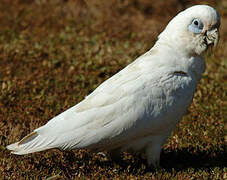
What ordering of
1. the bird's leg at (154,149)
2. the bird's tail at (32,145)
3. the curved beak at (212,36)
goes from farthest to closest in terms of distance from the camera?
the curved beak at (212,36) < the bird's leg at (154,149) < the bird's tail at (32,145)

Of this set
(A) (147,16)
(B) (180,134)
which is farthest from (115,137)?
(A) (147,16)

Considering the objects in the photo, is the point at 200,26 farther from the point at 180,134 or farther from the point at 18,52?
the point at 18,52

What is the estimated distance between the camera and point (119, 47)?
7762 millimetres

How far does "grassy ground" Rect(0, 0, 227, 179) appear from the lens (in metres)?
4.57

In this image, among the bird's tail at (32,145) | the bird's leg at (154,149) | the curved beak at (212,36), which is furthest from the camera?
the curved beak at (212,36)

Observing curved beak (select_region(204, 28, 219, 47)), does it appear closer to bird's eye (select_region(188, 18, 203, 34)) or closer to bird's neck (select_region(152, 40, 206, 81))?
bird's eye (select_region(188, 18, 203, 34))

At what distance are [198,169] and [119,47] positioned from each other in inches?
144

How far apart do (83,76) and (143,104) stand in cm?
264

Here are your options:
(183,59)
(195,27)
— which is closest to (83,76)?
(183,59)

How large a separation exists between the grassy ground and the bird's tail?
0.25 m

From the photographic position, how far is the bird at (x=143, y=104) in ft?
13.6

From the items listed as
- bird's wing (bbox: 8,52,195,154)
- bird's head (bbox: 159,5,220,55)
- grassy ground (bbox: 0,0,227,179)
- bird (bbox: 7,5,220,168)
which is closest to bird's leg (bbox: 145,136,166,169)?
bird (bbox: 7,5,220,168)

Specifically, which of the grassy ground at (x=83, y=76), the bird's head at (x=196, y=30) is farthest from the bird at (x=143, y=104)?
the grassy ground at (x=83, y=76)

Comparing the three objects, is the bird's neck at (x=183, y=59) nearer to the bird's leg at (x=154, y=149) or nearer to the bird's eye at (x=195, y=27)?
the bird's eye at (x=195, y=27)
